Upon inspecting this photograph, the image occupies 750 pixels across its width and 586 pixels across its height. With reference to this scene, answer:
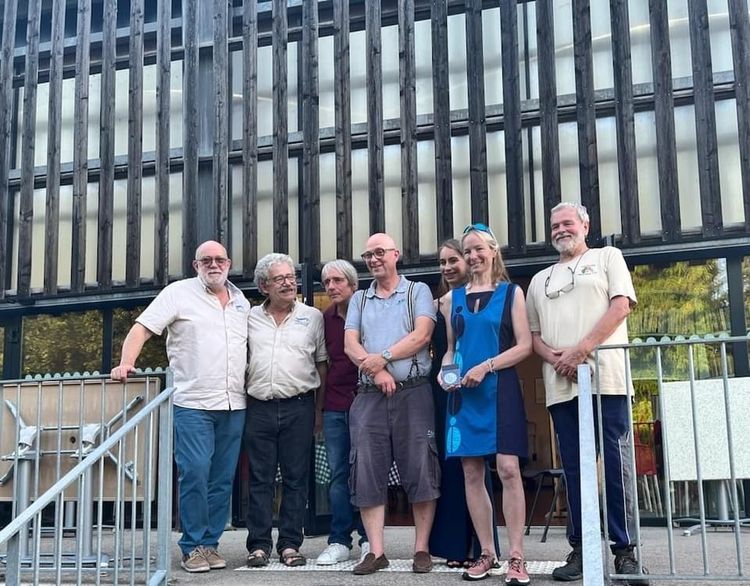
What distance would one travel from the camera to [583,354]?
399cm

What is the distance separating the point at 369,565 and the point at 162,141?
5441 millimetres

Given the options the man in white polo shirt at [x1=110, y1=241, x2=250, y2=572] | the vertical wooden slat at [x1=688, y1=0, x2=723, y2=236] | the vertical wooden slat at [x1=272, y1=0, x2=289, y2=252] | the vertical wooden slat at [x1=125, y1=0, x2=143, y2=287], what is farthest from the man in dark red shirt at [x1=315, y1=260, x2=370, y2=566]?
the vertical wooden slat at [x1=125, y1=0, x2=143, y2=287]

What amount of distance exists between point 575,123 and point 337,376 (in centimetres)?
370

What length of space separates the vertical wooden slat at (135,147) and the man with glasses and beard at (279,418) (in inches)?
152

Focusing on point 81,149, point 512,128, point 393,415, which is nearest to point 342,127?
point 512,128

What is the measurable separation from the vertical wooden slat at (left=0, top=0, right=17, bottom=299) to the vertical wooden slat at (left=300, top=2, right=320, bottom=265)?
3.06 m

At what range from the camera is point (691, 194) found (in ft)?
23.7

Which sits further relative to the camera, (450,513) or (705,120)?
(705,120)

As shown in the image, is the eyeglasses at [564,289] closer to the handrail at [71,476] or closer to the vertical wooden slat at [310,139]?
the handrail at [71,476]

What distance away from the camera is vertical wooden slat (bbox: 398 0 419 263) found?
25.5 feet

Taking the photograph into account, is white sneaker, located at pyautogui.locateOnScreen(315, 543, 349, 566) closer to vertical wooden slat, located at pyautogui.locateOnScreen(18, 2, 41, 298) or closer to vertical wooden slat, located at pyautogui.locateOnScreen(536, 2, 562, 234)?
vertical wooden slat, located at pyautogui.locateOnScreen(536, 2, 562, 234)

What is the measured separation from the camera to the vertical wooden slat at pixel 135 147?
855 cm

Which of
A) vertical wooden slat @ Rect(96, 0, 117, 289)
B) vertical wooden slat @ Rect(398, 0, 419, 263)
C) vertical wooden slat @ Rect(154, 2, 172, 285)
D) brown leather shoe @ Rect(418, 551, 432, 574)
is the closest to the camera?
brown leather shoe @ Rect(418, 551, 432, 574)

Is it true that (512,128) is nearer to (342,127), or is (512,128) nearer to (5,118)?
(342,127)
